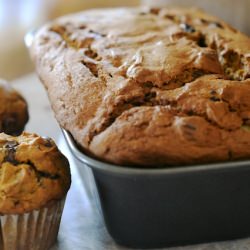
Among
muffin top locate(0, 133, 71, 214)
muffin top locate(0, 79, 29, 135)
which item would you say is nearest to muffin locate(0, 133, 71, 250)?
muffin top locate(0, 133, 71, 214)

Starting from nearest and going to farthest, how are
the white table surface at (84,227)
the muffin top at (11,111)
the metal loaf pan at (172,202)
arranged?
the metal loaf pan at (172,202) → the white table surface at (84,227) → the muffin top at (11,111)

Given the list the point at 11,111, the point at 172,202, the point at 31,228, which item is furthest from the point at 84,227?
the point at 11,111

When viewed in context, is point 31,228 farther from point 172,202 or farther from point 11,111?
point 11,111

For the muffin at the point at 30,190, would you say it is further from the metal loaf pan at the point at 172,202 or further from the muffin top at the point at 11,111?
the muffin top at the point at 11,111

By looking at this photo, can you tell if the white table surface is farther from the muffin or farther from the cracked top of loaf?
the cracked top of loaf

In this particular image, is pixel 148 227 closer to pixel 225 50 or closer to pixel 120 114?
pixel 120 114

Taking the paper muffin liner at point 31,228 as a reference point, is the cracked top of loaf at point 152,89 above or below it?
above

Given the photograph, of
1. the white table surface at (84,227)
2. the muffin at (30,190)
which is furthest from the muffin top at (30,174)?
the white table surface at (84,227)
